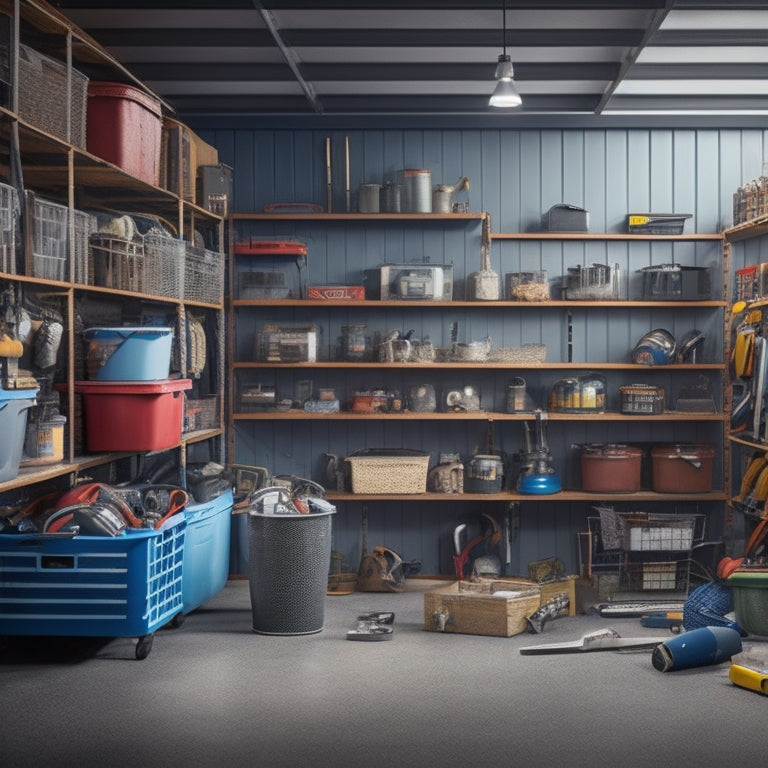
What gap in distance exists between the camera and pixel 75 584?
501 centimetres

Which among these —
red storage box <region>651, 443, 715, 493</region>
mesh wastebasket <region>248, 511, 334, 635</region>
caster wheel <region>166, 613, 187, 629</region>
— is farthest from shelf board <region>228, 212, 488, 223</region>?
caster wheel <region>166, 613, 187, 629</region>

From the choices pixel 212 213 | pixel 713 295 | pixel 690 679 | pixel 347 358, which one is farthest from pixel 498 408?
pixel 690 679

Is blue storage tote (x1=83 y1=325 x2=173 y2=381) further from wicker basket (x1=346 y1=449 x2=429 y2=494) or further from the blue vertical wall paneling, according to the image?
the blue vertical wall paneling

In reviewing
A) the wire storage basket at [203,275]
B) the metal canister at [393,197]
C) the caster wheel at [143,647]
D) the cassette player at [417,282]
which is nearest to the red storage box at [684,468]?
the cassette player at [417,282]

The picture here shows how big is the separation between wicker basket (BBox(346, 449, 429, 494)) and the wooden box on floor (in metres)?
1.22

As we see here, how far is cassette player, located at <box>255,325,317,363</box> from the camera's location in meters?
7.36

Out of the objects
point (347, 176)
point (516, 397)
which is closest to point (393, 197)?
point (347, 176)

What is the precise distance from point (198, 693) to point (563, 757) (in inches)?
67.4

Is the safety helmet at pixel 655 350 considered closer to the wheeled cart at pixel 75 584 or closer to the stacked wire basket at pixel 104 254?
the stacked wire basket at pixel 104 254

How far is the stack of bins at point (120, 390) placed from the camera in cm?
549

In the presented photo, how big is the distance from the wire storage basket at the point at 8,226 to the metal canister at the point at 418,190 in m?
3.36

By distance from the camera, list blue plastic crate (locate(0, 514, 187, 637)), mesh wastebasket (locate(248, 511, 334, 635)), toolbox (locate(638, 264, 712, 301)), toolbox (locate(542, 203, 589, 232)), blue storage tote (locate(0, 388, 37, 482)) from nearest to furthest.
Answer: blue storage tote (locate(0, 388, 37, 482)) < blue plastic crate (locate(0, 514, 187, 637)) < mesh wastebasket (locate(248, 511, 334, 635)) < toolbox (locate(638, 264, 712, 301)) < toolbox (locate(542, 203, 589, 232))

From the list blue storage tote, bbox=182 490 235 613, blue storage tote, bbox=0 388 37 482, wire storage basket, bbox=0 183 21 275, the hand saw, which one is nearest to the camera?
blue storage tote, bbox=0 388 37 482

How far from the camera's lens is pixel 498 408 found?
7668 mm
